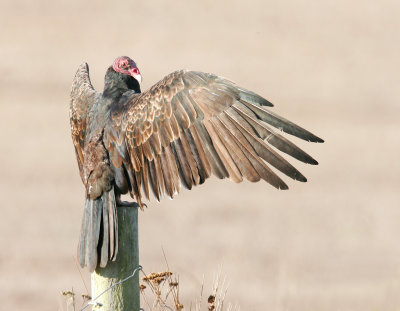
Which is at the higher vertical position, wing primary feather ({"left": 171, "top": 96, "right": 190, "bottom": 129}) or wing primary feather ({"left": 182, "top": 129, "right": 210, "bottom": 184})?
wing primary feather ({"left": 171, "top": 96, "right": 190, "bottom": 129})

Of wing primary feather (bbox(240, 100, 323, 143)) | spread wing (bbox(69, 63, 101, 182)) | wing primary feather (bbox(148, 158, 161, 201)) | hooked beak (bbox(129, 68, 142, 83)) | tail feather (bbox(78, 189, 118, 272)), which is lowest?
tail feather (bbox(78, 189, 118, 272))

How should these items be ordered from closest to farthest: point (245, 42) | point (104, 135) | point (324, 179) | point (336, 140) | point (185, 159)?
point (185, 159) < point (104, 135) < point (324, 179) < point (336, 140) < point (245, 42)

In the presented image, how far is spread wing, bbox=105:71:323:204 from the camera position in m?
4.74

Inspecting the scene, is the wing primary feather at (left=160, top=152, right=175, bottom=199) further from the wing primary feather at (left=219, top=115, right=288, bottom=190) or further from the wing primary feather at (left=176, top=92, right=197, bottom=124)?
the wing primary feather at (left=219, top=115, right=288, bottom=190)

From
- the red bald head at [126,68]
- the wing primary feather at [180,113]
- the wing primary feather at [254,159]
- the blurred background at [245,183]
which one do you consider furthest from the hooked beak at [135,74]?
the blurred background at [245,183]

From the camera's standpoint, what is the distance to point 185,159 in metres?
4.95

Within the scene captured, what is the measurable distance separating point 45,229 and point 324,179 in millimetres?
3524

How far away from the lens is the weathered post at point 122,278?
446 centimetres

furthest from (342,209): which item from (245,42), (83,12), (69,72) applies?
(83,12)

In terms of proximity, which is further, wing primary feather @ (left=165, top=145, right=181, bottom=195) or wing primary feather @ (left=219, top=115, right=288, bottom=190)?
wing primary feather @ (left=165, top=145, right=181, bottom=195)

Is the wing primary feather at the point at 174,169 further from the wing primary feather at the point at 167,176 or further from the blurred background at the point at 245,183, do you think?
the blurred background at the point at 245,183

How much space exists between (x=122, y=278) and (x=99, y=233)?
331mm

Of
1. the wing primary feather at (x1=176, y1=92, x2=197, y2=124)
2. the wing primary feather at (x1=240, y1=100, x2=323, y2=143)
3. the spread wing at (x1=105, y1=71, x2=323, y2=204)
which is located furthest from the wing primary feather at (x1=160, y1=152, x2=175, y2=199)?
the wing primary feather at (x1=240, y1=100, x2=323, y2=143)

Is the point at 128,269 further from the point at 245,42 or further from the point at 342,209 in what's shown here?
the point at 245,42
